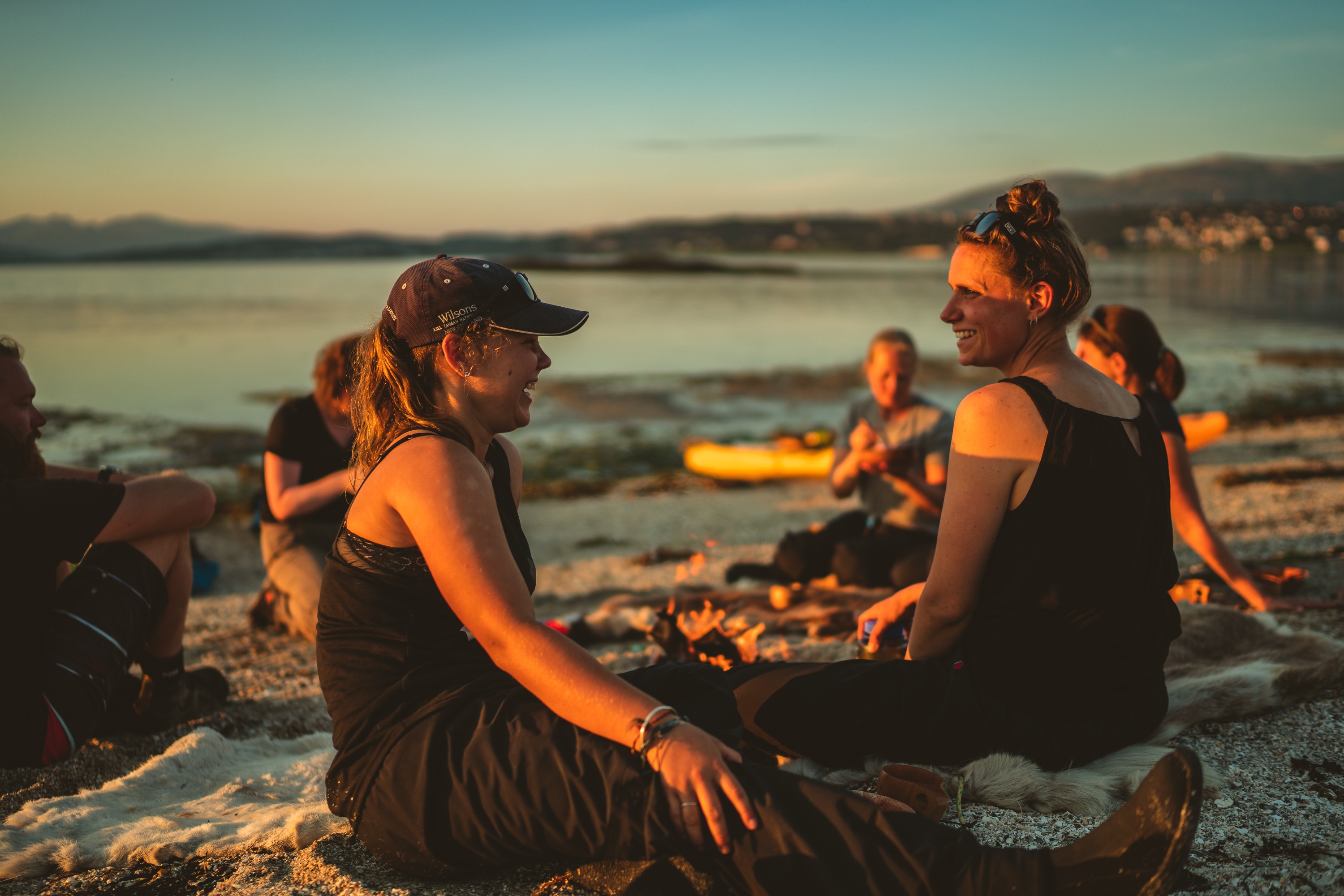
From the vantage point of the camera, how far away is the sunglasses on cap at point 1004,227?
115 inches

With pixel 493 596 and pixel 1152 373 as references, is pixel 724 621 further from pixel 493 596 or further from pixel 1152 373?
pixel 493 596

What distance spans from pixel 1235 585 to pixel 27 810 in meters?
5.50

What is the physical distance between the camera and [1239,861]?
259 cm

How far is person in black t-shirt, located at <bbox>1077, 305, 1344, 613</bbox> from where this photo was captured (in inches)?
182

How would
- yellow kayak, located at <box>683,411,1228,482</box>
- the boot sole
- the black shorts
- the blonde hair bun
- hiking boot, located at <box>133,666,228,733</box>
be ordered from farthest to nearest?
yellow kayak, located at <box>683,411,1228,482</box>, hiking boot, located at <box>133,666,228,733</box>, the black shorts, the blonde hair bun, the boot sole

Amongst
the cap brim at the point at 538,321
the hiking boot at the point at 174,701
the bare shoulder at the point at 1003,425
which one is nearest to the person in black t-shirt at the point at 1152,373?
the bare shoulder at the point at 1003,425

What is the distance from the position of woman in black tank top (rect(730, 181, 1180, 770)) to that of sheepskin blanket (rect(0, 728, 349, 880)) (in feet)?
5.54

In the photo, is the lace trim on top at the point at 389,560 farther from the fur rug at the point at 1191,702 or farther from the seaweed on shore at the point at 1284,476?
the seaweed on shore at the point at 1284,476

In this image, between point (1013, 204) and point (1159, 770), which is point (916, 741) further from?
point (1013, 204)

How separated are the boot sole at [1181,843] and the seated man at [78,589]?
148 inches

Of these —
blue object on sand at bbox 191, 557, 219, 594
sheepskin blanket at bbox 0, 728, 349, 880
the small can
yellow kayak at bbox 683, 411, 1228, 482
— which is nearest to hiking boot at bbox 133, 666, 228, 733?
sheepskin blanket at bbox 0, 728, 349, 880

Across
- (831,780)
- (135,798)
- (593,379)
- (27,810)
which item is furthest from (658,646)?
(593,379)

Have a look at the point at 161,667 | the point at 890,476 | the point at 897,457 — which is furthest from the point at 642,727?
the point at 890,476

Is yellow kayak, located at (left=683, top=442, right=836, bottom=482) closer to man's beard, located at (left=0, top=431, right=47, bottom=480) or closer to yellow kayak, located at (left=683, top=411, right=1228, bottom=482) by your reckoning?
yellow kayak, located at (left=683, top=411, right=1228, bottom=482)
